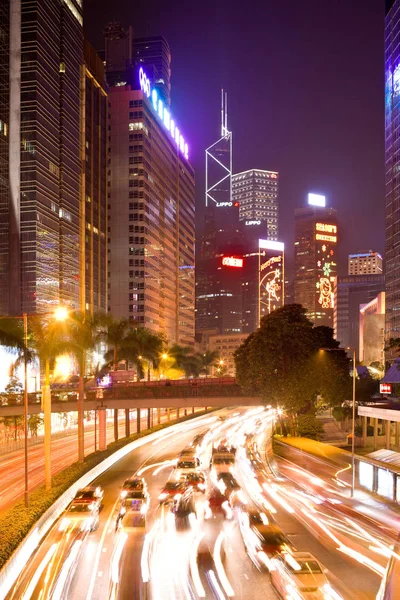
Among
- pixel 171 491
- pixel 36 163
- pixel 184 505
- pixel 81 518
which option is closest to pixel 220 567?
pixel 81 518

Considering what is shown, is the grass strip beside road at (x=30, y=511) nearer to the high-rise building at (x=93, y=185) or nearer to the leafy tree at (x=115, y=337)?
the leafy tree at (x=115, y=337)

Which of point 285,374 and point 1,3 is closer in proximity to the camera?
point 285,374

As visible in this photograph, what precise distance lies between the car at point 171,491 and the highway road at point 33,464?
12395 mm

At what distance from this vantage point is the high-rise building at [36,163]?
472 feet

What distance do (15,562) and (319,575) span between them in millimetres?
14730

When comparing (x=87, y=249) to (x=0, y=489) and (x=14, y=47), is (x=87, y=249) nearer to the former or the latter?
(x=14, y=47)

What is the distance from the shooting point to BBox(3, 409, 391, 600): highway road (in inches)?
1088

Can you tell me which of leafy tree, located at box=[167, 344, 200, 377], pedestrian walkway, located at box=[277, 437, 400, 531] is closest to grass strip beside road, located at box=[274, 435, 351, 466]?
pedestrian walkway, located at box=[277, 437, 400, 531]

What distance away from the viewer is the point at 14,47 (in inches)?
5822

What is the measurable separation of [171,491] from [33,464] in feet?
98.4

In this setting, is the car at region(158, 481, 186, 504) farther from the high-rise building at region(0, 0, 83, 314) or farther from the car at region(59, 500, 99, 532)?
the high-rise building at region(0, 0, 83, 314)

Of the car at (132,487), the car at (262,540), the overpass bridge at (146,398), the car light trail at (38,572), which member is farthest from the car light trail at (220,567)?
the overpass bridge at (146,398)

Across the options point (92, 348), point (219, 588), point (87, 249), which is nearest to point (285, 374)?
point (92, 348)

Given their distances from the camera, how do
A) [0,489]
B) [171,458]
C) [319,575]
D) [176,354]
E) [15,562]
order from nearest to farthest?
[319,575] < [15,562] < [0,489] < [171,458] < [176,354]
